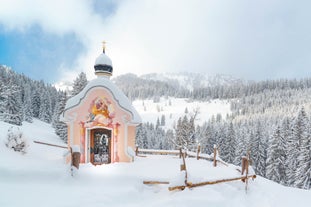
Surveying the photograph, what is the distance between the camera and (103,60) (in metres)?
17.8

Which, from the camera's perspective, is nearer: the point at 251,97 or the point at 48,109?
the point at 48,109

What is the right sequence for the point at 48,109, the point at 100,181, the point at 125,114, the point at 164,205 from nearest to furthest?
the point at 164,205 < the point at 100,181 < the point at 125,114 < the point at 48,109

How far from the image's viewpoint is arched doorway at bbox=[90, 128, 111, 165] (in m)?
15.6

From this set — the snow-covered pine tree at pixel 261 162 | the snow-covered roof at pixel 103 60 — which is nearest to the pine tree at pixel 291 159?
the snow-covered pine tree at pixel 261 162

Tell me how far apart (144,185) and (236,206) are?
3.92 meters

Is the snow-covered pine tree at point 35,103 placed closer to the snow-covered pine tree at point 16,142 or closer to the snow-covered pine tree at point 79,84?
the snow-covered pine tree at point 79,84

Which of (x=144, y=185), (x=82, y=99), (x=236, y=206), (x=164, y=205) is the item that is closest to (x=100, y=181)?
(x=144, y=185)

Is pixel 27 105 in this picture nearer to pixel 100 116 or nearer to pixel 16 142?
pixel 16 142

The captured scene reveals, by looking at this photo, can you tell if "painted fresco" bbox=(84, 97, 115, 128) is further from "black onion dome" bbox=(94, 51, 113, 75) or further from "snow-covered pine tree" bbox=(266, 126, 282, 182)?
"snow-covered pine tree" bbox=(266, 126, 282, 182)

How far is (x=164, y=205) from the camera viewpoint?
7938mm

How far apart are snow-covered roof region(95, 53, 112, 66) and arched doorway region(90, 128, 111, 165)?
5418 millimetres

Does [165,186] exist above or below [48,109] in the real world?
below

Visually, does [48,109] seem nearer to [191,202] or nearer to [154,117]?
[191,202]

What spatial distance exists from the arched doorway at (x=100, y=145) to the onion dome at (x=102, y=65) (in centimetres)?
471
